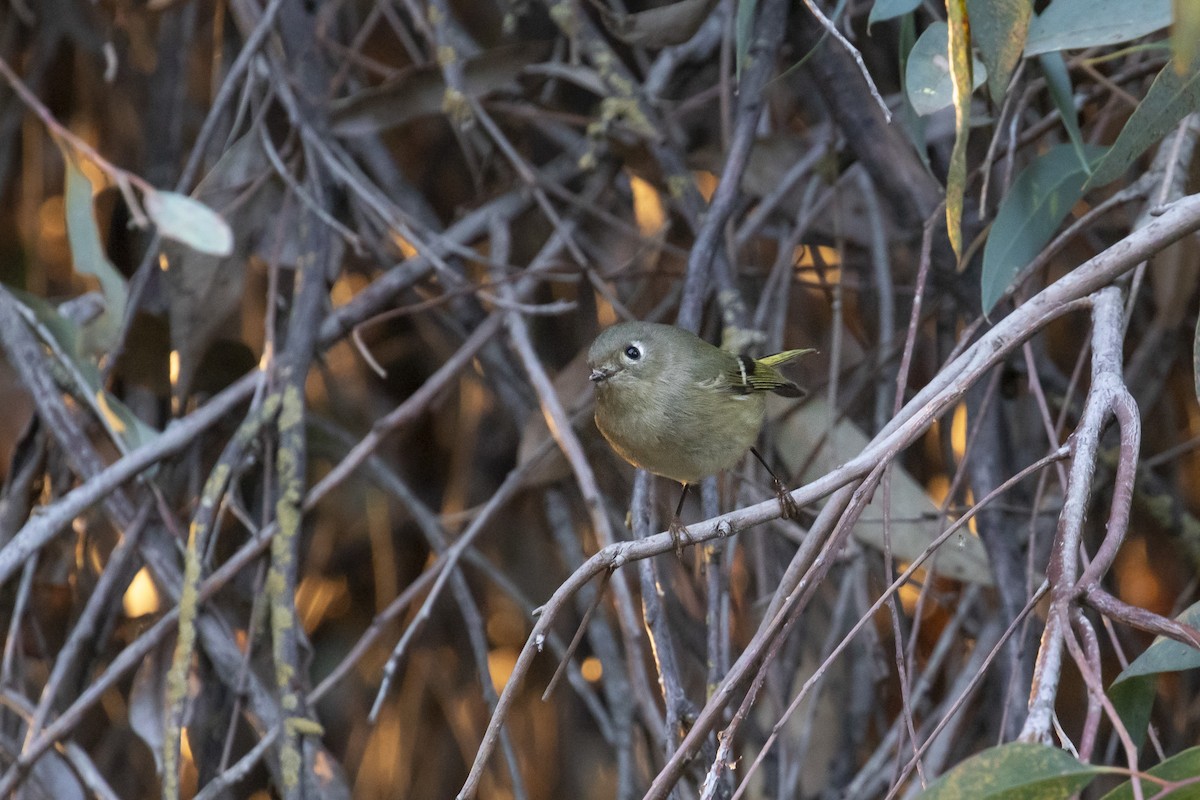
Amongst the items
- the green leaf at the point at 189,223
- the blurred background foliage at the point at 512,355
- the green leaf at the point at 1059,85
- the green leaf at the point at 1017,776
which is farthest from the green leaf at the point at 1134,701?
the green leaf at the point at 189,223

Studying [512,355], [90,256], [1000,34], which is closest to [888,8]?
[1000,34]

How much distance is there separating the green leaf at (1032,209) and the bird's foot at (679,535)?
0.60 meters

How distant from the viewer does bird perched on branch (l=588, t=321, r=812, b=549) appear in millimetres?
2242

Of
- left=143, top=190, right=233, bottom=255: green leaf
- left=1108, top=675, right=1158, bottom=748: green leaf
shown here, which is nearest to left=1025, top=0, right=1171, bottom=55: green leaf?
left=1108, top=675, right=1158, bottom=748: green leaf

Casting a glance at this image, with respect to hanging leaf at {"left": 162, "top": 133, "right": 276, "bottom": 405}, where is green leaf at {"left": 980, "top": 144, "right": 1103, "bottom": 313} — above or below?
below

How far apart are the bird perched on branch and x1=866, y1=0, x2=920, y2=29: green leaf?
0.64m

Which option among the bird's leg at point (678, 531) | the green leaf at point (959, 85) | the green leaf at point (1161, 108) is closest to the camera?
the green leaf at point (959, 85)

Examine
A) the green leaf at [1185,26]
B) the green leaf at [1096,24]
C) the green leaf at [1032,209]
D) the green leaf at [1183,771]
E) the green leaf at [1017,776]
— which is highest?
the green leaf at [1185,26]

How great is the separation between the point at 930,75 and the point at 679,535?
2.41 ft

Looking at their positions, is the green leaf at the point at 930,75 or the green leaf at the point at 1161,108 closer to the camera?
the green leaf at the point at 1161,108

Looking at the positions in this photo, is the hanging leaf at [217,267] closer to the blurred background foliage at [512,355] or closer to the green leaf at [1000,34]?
the blurred background foliage at [512,355]

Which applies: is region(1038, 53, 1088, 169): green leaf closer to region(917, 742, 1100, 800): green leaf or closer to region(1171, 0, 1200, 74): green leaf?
region(1171, 0, 1200, 74): green leaf

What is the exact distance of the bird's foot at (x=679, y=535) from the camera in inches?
57.7

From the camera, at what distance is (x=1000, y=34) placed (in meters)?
1.62
